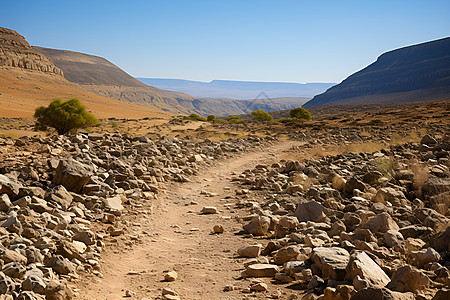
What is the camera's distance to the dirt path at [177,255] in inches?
174

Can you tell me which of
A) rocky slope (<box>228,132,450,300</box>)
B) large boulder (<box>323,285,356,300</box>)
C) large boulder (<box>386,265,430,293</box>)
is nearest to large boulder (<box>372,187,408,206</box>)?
rocky slope (<box>228,132,450,300</box>)

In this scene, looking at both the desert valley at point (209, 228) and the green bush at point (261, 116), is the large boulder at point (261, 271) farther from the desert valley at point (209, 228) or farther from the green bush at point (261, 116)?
the green bush at point (261, 116)

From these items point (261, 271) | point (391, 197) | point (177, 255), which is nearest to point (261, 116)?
point (391, 197)

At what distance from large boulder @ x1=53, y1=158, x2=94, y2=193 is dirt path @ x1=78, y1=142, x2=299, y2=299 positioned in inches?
55.9

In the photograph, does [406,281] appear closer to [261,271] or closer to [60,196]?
[261,271]

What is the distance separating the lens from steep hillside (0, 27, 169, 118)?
102875 mm

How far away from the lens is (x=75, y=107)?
24922mm

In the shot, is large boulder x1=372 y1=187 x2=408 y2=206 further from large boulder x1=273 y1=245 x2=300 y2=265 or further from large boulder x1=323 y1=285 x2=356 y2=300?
large boulder x1=323 y1=285 x2=356 y2=300

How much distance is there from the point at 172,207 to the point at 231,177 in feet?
14.2

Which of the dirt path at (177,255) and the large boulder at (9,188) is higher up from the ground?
the large boulder at (9,188)

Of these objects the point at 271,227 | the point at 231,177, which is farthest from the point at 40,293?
the point at 231,177

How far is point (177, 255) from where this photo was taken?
580cm

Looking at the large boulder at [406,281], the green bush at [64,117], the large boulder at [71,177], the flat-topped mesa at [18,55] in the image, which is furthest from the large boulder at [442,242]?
the flat-topped mesa at [18,55]

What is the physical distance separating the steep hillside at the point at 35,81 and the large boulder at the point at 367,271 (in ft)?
311
